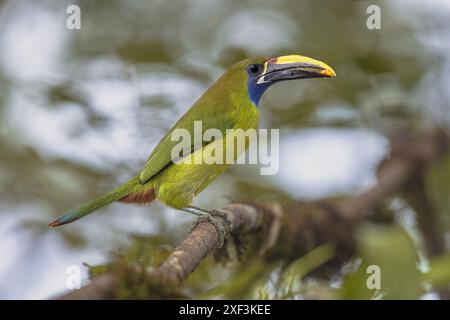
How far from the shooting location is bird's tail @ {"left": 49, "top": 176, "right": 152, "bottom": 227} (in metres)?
2.82

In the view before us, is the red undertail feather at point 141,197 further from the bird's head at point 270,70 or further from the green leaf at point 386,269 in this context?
the green leaf at point 386,269

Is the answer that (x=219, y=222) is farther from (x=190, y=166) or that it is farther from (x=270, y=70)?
(x=270, y=70)

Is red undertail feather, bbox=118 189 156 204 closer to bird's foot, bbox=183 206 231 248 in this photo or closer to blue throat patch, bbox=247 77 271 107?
bird's foot, bbox=183 206 231 248

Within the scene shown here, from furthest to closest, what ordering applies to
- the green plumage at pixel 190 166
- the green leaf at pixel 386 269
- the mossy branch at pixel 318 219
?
1. the green plumage at pixel 190 166
2. the green leaf at pixel 386 269
3. the mossy branch at pixel 318 219

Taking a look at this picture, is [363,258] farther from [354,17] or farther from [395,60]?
[354,17]

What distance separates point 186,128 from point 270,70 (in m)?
0.47

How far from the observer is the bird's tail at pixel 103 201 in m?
2.82

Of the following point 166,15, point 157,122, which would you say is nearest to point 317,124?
point 157,122

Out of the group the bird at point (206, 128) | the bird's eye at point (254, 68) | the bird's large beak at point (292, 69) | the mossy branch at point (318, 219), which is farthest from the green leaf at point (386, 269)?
the bird's eye at point (254, 68)

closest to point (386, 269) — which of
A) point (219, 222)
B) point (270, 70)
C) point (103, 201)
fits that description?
point (219, 222)

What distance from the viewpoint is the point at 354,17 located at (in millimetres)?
4914

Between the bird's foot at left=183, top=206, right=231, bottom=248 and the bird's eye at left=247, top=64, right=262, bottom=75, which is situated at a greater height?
the bird's eye at left=247, top=64, right=262, bottom=75

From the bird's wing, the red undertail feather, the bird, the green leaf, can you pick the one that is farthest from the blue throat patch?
the green leaf

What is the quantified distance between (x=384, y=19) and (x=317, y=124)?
102 centimetres
